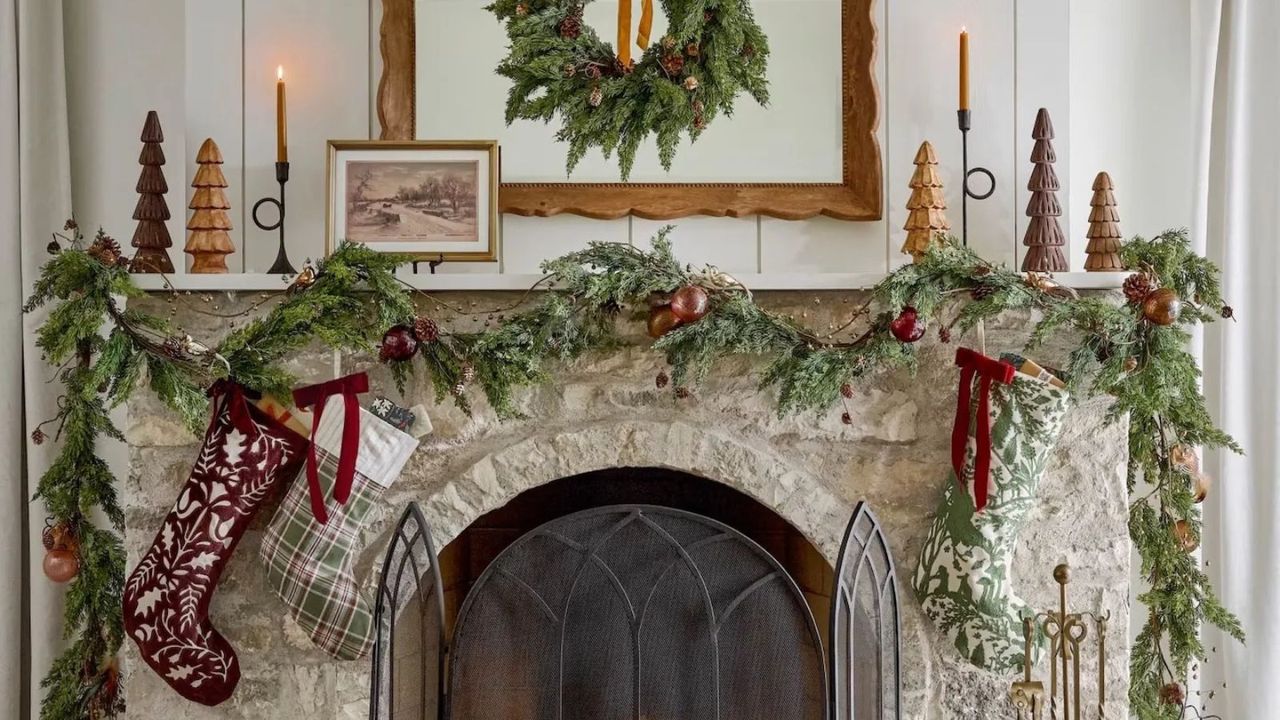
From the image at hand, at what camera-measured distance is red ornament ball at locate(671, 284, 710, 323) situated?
171 cm

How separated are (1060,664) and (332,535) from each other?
1.29 m

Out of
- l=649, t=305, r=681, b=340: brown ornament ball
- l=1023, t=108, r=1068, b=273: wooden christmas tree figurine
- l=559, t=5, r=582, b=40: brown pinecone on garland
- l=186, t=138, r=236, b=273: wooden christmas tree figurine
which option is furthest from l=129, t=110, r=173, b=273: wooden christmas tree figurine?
l=1023, t=108, r=1068, b=273: wooden christmas tree figurine

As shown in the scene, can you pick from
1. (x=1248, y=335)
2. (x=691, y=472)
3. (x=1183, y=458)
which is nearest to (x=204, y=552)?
(x=691, y=472)

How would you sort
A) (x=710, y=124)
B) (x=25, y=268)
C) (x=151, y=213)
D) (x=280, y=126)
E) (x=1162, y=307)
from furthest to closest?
(x=25, y=268), (x=710, y=124), (x=280, y=126), (x=151, y=213), (x=1162, y=307)

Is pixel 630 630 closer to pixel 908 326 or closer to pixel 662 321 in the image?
pixel 662 321

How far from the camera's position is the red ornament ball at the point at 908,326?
5.58 ft

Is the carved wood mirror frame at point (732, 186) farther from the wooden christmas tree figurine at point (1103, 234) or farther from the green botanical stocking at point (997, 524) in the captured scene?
the green botanical stocking at point (997, 524)

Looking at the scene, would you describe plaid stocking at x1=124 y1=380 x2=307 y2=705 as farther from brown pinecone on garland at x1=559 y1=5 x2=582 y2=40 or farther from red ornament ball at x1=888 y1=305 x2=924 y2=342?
red ornament ball at x1=888 y1=305 x2=924 y2=342

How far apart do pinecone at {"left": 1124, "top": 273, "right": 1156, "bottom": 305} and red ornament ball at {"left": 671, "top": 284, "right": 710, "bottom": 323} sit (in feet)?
2.31

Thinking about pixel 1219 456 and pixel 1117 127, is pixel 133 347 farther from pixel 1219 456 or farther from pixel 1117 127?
pixel 1219 456

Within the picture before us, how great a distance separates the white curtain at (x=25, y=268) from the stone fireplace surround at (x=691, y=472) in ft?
1.50

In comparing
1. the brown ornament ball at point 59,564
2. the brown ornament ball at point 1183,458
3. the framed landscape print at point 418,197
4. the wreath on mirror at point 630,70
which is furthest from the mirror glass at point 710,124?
the brown ornament ball at point 59,564

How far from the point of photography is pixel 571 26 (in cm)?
173

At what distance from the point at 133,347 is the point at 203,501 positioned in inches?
11.0
